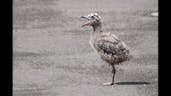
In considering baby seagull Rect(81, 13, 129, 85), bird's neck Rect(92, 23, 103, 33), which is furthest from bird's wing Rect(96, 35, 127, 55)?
bird's neck Rect(92, 23, 103, 33)

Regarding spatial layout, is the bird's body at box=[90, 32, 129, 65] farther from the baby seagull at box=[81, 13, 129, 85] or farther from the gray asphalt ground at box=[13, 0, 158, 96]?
the gray asphalt ground at box=[13, 0, 158, 96]

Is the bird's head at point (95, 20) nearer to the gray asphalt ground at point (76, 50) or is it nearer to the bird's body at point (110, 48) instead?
the bird's body at point (110, 48)

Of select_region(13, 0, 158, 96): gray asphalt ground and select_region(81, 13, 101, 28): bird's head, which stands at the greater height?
select_region(81, 13, 101, 28): bird's head

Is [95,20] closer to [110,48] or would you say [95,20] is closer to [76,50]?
[110,48]

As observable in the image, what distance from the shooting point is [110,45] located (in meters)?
7.75

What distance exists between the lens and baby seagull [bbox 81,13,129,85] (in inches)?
304

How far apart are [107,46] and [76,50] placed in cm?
85

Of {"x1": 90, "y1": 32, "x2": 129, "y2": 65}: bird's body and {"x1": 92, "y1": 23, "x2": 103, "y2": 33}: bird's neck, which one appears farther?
{"x1": 92, "y1": 23, "x2": 103, "y2": 33}: bird's neck

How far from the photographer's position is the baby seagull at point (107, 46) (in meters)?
7.73

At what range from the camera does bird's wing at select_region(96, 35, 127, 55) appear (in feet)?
25.3

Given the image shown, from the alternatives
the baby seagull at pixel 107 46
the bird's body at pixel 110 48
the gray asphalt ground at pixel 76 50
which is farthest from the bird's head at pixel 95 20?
the gray asphalt ground at pixel 76 50

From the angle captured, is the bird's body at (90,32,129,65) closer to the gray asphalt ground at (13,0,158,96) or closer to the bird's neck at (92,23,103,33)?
the bird's neck at (92,23,103,33)

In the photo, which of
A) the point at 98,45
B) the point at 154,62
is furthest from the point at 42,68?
the point at 154,62
